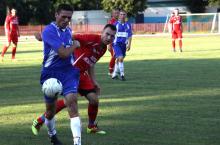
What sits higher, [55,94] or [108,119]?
[55,94]

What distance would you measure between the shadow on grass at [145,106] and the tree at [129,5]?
59.0m

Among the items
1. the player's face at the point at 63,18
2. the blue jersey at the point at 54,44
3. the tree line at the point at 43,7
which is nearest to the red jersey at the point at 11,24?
the blue jersey at the point at 54,44

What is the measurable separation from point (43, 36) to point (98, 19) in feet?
252

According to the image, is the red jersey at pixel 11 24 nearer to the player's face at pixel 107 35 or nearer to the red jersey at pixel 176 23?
the red jersey at pixel 176 23

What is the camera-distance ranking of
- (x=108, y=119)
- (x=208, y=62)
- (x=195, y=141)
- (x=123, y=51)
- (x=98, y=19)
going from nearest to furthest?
(x=195, y=141) < (x=108, y=119) < (x=123, y=51) < (x=208, y=62) < (x=98, y=19)

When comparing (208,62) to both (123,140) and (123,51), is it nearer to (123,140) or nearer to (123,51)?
(123,51)

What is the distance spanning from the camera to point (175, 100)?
43.1 feet

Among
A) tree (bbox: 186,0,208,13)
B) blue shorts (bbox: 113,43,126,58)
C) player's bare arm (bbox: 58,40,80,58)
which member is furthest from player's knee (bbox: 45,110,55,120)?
tree (bbox: 186,0,208,13)

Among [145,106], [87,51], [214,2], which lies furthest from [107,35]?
[214,2]

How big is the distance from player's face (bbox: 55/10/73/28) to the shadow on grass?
186 centimetres

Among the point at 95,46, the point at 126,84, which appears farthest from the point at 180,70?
the point at 95,46

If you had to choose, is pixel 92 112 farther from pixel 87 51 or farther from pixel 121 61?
pixel 121 61

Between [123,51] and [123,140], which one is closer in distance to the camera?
[123,140]

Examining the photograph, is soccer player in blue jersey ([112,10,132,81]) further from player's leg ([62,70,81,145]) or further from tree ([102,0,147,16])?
tree ([102,0,147,16])
